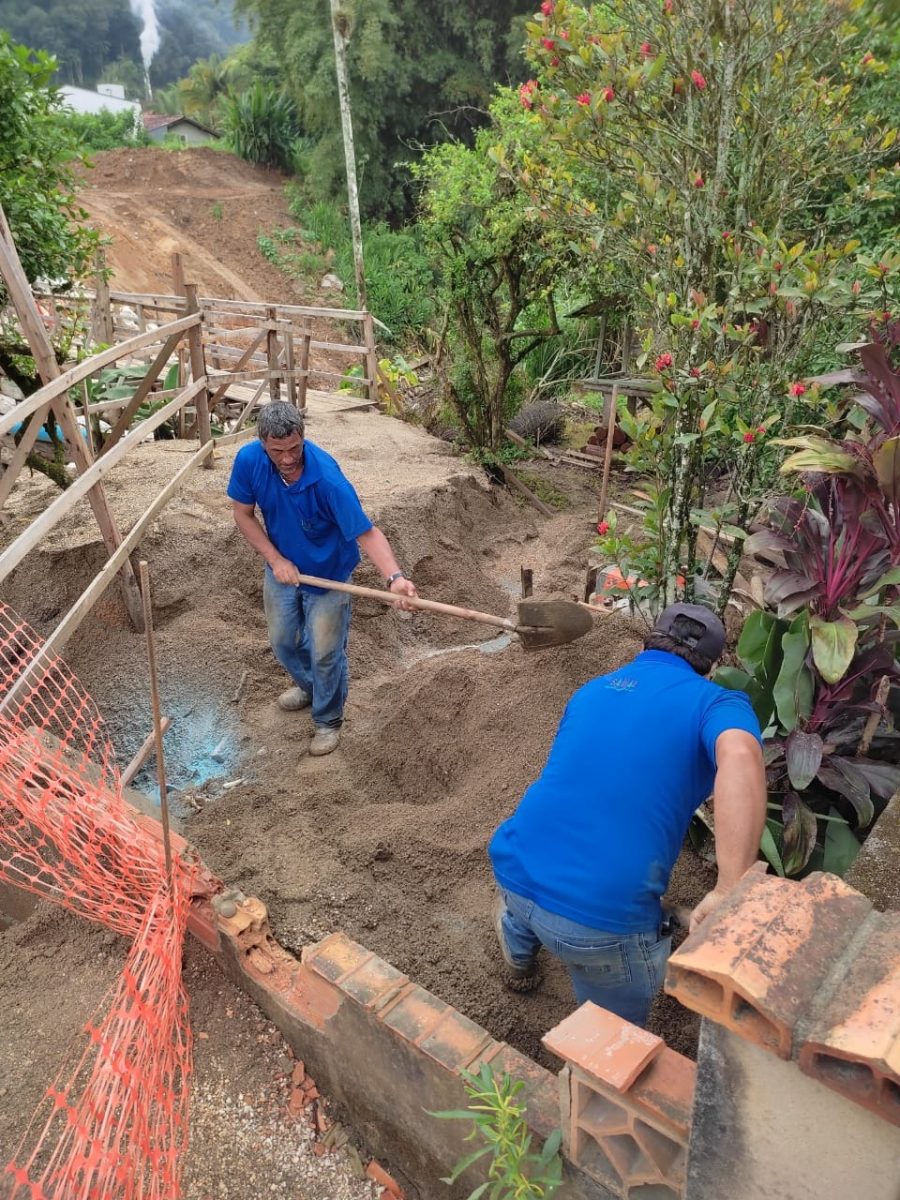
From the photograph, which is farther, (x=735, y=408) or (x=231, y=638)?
(x=231, y=638)

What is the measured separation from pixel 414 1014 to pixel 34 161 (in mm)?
5497

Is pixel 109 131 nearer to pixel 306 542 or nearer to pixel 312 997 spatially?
pixel 306 542

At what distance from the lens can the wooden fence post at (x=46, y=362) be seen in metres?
3.49

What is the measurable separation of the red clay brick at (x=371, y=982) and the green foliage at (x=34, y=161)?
4.91 m

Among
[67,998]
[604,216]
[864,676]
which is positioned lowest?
[67,998]

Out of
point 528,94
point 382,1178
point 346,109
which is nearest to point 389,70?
point 346,109

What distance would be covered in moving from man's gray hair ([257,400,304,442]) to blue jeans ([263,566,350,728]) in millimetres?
785

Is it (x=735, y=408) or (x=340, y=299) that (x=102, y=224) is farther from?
(x=735, y=408)

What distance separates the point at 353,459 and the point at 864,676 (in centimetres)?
592

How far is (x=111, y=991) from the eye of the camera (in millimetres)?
2527

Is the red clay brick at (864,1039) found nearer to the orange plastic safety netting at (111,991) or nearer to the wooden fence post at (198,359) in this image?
the orange plastic safety netting at (111,991)

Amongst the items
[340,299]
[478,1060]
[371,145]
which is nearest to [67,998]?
[478,1060]

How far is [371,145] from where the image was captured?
24.4 meters

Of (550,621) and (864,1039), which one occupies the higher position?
(864,1039)
